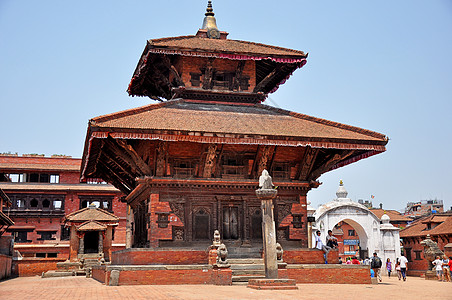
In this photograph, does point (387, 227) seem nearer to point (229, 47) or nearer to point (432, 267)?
point (432, 267)

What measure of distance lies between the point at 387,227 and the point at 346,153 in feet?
110

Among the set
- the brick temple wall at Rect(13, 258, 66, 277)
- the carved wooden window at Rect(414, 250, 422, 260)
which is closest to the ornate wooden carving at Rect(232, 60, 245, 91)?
the brick temple wall at Rect(13, 258, 66, 277)

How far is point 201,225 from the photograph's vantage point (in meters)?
20.0

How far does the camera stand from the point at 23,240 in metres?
54.0

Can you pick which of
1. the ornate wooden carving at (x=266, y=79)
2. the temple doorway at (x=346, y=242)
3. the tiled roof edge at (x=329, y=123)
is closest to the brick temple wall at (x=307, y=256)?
the tiled roof edge at (x=329, y=123)

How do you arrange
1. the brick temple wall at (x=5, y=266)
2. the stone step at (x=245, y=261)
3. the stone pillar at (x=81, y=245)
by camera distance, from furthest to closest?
the stone pillar at (x=81, y=245) → the brick temple wall at (x=5, y=266) → the stone step at (x=245, y=261)

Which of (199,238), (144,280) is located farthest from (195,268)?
(199,238)

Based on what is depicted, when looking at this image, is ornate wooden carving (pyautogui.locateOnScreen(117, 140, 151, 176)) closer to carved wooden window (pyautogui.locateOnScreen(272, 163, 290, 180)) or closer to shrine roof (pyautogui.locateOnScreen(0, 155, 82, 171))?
carved wooden window (pyautogui.locateOnScreen(272, 163, 290, 180))

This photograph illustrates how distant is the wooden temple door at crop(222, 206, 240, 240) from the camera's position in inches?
798

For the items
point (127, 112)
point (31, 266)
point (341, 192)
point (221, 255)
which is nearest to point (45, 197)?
point (31, 266)

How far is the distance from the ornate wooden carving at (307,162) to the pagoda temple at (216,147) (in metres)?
0.04

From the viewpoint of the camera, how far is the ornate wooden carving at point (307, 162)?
20.9 m

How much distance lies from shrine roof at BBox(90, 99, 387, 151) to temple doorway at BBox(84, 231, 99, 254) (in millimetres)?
23009

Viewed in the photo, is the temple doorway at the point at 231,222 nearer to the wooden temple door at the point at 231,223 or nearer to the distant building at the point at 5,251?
the wooden temple door at the point at 231,223
